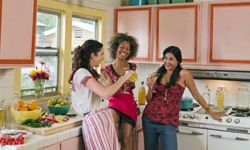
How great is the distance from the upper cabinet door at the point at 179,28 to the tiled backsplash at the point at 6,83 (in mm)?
1980

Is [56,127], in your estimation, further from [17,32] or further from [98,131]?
[17,32]

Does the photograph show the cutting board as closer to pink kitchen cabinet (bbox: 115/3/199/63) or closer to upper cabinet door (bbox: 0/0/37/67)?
upper cabinet door (bbox: 0/0/37/67)

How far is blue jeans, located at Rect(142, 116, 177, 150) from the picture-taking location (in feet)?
9.57

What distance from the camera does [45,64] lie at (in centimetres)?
344

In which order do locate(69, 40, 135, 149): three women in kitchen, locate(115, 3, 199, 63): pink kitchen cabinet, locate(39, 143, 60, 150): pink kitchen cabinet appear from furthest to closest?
locate(115, 3, 199, 63): pink kitchen cabinet → locate(69, 40, 135, 149): three women in kitchen → locate(39, 143, 60, 150): pink kitchen cabinet

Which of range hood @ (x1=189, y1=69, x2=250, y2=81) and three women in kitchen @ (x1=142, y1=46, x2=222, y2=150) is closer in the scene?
three women in kitchen @ (x1=142, y1=46, x2=222, y2=150)

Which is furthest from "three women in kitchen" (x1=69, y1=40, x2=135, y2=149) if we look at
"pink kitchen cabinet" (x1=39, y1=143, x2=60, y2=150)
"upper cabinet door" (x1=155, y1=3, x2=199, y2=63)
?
"upper cabinet door" (x1=155, y1=3, x2=199, y2=63)

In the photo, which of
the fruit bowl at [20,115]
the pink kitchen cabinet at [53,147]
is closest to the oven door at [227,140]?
the pink kitchen cabinet at [53,147]

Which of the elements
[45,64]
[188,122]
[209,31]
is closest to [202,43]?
[209,31]

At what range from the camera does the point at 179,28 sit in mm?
3910

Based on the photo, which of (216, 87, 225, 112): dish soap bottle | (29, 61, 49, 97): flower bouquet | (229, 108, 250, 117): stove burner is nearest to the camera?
(29, 61, 49, 97): flower bouquet

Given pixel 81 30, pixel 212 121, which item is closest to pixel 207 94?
pixel 212 121

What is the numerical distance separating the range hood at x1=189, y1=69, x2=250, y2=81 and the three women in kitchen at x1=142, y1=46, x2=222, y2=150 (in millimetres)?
901

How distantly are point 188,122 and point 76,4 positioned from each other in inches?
75.7
